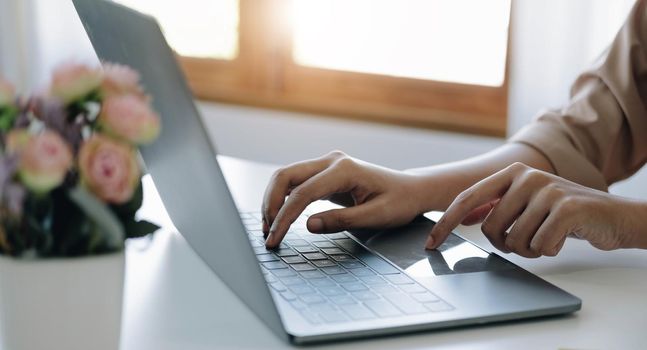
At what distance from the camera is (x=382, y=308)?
30.6 inches

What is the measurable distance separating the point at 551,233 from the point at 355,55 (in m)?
1.68

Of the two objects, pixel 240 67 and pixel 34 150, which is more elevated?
pixel 34 150

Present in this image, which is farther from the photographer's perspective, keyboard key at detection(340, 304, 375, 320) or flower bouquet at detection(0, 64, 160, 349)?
keyboard key at detection(340, 304, 375, 320)

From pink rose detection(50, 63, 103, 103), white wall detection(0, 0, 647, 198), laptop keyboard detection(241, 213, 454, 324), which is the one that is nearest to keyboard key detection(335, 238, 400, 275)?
laptop keyboard detection(241, 213, 454, 324)

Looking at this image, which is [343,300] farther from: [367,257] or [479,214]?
[479,214]

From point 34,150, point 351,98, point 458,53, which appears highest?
point 34,150

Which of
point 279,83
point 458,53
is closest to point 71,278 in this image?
point 458,53

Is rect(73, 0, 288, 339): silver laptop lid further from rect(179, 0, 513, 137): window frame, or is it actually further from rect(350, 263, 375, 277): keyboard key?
rect(179, 0, 513, 137): window frame

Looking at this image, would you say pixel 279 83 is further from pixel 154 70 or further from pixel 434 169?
pixel 154 70

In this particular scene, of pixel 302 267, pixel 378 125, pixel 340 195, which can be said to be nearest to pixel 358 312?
pixel 302 267

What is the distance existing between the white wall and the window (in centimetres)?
6

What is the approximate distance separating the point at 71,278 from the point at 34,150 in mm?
91

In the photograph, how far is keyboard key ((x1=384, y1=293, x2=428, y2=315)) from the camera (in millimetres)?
780

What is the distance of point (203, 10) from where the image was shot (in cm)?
280
